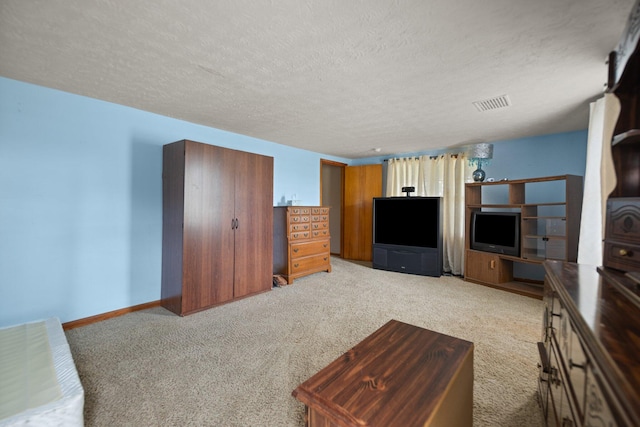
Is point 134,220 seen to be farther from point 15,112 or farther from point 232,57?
point 232,57

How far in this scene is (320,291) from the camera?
3631 millimetres

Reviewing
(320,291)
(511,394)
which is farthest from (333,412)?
(320,291)

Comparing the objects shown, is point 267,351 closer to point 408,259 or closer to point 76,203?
point 76,203

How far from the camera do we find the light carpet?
152 cm

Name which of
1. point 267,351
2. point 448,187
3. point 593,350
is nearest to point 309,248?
point 267,351

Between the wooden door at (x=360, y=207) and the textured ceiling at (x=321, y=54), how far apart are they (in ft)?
8.07

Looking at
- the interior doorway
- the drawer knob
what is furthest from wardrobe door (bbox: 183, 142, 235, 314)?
the interior doorway

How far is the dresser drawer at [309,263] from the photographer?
407 cm

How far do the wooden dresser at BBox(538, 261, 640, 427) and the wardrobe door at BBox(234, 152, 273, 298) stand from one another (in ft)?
9.56

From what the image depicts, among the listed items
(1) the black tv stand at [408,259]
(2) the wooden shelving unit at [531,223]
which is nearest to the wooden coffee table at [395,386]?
(2) the wooden shelving unit at [531,223]

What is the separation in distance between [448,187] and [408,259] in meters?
1.47

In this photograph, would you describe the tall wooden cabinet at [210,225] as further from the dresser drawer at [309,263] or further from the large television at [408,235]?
the large television at [408,235]

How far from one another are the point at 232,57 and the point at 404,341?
220 cm

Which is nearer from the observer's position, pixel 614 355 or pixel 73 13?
pixel 614 355
